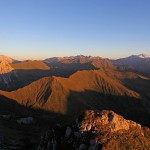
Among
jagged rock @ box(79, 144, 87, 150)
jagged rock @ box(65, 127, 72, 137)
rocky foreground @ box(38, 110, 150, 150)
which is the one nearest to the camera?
jagged rock @ box(79, 144, 87, 150)

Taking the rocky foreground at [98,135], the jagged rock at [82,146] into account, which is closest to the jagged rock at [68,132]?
the rocky foreground at [98,135]

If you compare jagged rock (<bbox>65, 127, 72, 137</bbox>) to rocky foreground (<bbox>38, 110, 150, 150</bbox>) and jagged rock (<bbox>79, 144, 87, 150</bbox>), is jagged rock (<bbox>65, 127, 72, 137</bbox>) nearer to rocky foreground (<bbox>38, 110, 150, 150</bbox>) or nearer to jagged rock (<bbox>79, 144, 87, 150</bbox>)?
rocky foreground (<bbox>38, 110, 150, 150</bbox>)

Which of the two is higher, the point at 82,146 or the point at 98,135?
the point at 98,135

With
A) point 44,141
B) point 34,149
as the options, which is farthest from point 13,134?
point 44,141

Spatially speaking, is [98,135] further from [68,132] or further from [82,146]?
[68,132]

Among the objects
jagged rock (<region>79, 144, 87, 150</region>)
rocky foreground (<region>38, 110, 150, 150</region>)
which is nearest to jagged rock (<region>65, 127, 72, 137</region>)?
rocky foreground (<region>38, 110, 150, 150</region>)

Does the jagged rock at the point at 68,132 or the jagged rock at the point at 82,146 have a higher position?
the jagged rock at the point at 68,132

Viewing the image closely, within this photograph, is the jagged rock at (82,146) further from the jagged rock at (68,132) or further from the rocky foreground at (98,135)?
the jagged rock at (68,132)

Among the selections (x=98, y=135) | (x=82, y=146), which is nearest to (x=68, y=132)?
(x=82, y=146)

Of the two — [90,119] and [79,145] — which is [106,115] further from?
[79,145]
